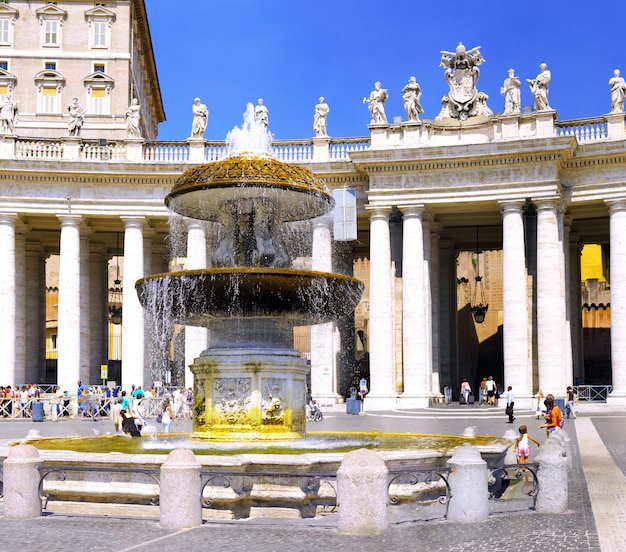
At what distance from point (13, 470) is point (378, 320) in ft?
98.7

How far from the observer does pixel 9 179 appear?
4369 centimetres

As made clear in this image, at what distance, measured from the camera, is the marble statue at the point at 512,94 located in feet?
137

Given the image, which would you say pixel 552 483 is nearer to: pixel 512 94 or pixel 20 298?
pixel 512 94

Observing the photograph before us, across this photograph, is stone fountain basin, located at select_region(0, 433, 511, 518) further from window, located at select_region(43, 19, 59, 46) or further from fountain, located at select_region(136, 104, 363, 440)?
window, located at select_region(43, 19, 59, 46)

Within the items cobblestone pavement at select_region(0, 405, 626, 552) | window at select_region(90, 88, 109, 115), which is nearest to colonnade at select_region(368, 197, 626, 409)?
cobblestone pavement at select_region(0, 405, 626, 552)

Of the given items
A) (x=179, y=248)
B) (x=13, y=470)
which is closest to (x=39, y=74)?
(x=179, y=248)

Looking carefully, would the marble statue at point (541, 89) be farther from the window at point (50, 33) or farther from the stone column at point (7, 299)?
the window at point (50, 33)

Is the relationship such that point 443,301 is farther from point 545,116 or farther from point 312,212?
point 312,212

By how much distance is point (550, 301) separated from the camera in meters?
40.0

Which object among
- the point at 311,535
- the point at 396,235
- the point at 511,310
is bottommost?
the point at 311,535

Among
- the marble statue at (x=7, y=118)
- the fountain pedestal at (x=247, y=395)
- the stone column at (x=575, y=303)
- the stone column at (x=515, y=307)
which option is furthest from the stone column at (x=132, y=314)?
the fountain pedestal at (x=247, y=395)

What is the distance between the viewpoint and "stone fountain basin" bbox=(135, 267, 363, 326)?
16281mm

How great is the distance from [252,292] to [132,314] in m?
28.3

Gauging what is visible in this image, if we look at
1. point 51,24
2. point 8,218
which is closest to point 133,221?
point 8,218
